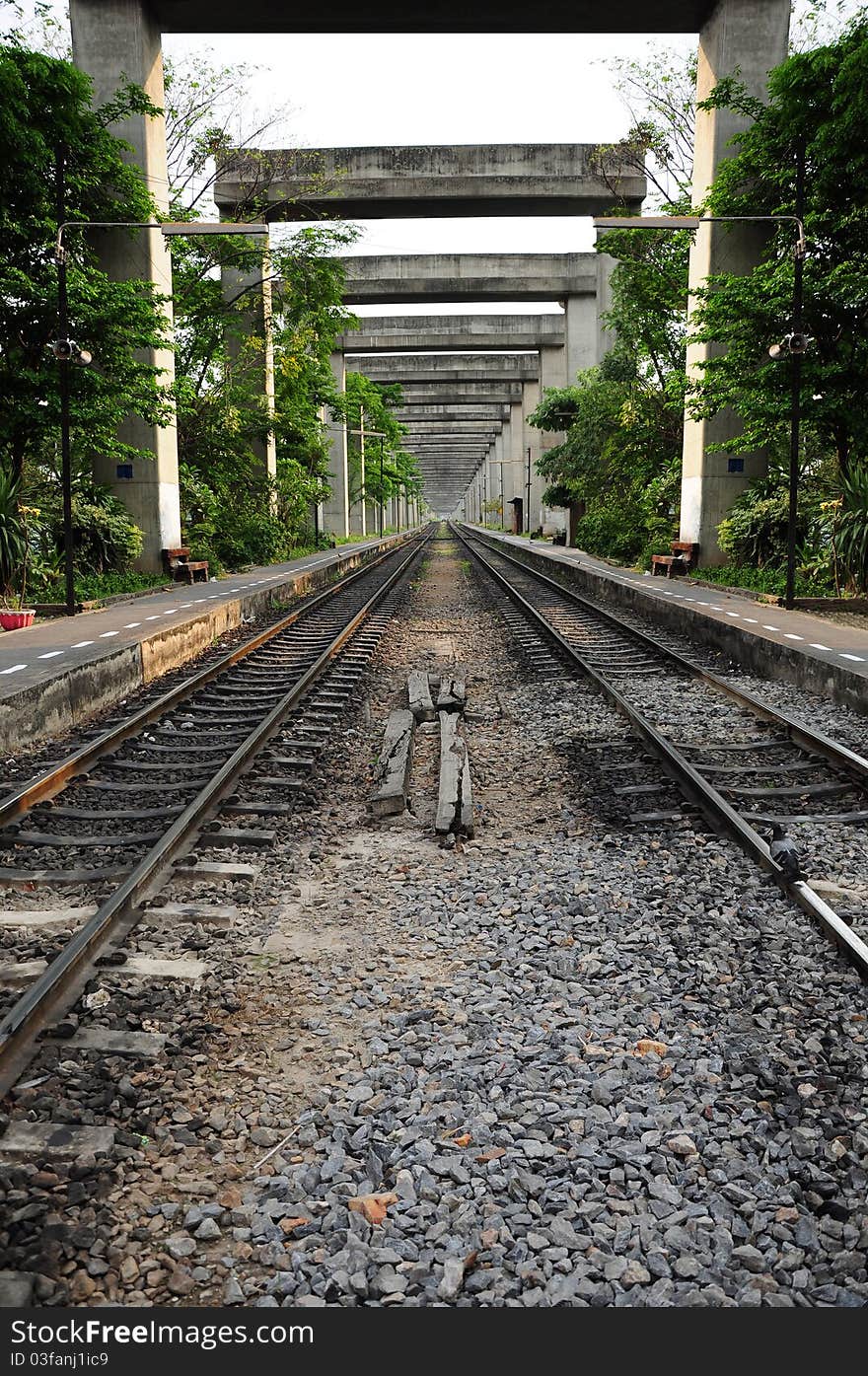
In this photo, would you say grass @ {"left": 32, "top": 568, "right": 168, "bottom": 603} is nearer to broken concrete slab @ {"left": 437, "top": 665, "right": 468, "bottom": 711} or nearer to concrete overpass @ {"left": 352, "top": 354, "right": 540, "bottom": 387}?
broken concrete slab @ {"left": 437, "top": 665, "right": 468, "bottom": 711}

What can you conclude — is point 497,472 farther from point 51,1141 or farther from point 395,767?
point 51,1141

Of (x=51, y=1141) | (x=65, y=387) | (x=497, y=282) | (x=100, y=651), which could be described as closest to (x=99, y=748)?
(x=100, y=651)

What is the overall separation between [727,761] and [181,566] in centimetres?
1495

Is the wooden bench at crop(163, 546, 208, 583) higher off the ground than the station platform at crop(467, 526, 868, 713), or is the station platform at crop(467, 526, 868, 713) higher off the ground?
the wooden bench at crop(163, 546, 208, 583)

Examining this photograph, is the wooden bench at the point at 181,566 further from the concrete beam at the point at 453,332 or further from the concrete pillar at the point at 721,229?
the concrete beam at the point at 453,332

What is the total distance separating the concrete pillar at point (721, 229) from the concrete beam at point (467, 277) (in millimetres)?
18133

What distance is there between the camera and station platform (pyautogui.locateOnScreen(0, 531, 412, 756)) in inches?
316

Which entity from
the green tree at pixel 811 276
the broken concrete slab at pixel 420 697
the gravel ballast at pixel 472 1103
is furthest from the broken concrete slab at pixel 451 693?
the green tree at pixel 811 276

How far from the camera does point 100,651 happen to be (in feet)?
33.0

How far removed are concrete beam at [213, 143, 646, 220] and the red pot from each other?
18.6 meters

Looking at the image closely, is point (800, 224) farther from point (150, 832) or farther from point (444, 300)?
point (444, 300)

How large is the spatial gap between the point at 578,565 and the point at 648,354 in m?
5.63

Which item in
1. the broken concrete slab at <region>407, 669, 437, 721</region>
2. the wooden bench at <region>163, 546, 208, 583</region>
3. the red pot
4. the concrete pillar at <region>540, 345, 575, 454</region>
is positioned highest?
the concrete pillar at <region>540, 345, 575, 454</region>

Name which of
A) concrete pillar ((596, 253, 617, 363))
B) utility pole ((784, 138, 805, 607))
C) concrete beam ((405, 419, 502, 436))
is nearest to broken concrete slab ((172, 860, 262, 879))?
utility pole ((784, 138, 805, 607))
